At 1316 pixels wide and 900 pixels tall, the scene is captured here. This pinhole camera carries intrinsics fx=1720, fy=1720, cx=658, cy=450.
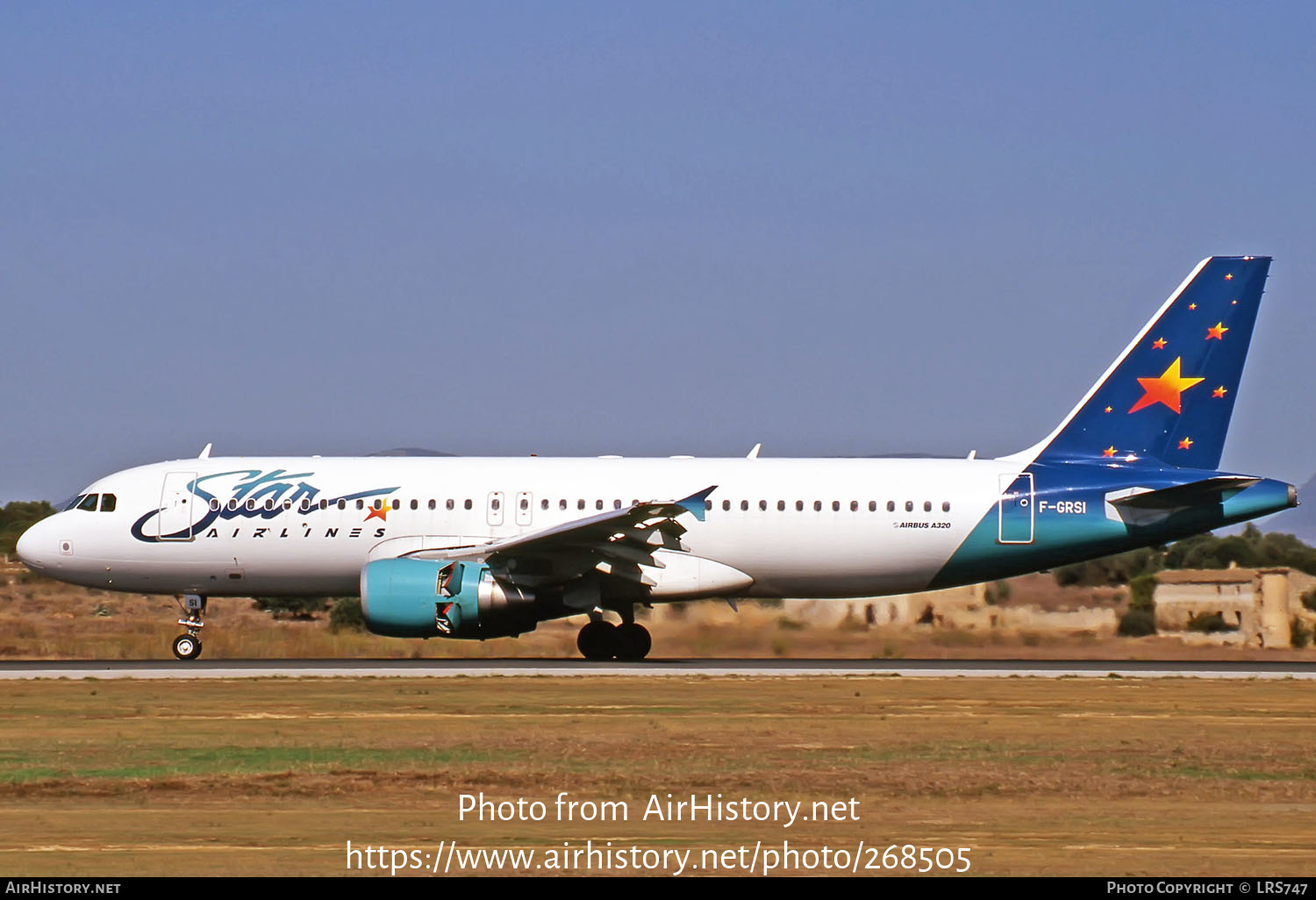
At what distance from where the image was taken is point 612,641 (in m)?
28.4

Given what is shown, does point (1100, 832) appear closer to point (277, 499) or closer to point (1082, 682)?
point (1082, 682)

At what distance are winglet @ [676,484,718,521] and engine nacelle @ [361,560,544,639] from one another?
2.84 metres

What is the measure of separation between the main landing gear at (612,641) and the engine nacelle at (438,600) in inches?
68.0

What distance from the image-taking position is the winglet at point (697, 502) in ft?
88.1

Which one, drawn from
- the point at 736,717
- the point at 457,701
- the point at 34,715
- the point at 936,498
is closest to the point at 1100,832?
→ the point at 736,717

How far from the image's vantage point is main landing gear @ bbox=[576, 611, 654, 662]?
93.1ft

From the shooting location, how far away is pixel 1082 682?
23969mm

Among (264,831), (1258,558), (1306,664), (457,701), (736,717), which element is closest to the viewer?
(264,831)

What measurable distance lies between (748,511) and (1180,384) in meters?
7.52

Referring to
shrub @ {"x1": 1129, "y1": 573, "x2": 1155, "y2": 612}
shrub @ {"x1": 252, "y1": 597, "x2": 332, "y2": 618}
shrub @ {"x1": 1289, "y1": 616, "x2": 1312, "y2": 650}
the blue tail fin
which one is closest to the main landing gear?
the blue tail fin

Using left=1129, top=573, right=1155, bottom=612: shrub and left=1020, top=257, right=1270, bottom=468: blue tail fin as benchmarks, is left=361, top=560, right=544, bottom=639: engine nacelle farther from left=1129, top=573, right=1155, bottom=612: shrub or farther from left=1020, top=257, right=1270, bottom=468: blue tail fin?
left=1129, top=573, right=1155, bottom=612: shrub

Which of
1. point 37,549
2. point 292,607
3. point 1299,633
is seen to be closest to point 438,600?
point 37,549
